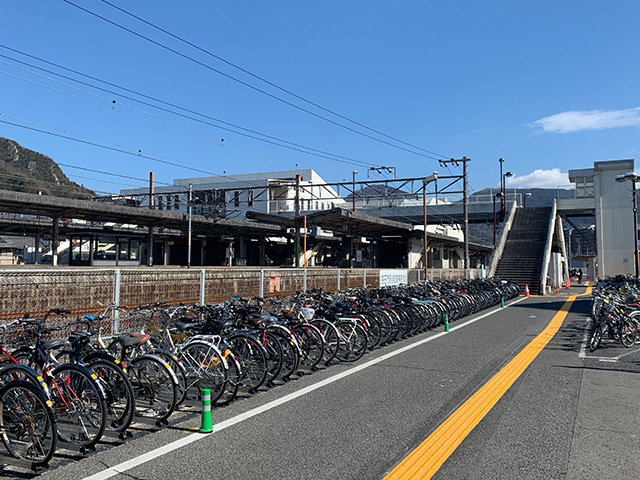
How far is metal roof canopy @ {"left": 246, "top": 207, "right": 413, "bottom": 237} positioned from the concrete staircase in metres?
6.82

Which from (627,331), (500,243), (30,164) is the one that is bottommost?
(627,331)

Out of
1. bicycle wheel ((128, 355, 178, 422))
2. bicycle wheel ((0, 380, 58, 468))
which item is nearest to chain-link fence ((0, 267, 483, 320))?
bicycle wheel ((128, 355, 178, 422))

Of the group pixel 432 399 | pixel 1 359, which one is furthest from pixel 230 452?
pixel 432 399

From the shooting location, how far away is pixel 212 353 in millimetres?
5512

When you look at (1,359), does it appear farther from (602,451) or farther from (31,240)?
(31,240)

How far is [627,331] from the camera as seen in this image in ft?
31.8

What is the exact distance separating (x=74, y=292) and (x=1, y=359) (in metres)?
4.14

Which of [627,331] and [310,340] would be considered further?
[627,331]

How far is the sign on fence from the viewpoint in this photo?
21.0 metres

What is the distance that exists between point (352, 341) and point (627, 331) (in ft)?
18.6

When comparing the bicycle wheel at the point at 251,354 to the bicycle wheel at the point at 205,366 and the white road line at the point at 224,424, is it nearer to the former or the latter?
the white road line at the point at 224,424

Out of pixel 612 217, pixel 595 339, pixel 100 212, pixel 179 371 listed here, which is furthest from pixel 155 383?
pixel 612 217

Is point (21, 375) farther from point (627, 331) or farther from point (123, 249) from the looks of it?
point (123, 249)

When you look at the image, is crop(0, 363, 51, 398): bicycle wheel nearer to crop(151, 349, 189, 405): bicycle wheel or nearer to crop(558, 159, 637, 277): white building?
crop(151, 349, 189, 405): bicycle wheel
